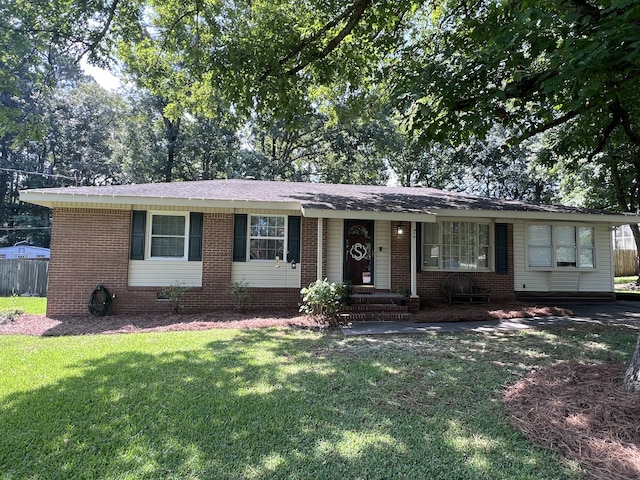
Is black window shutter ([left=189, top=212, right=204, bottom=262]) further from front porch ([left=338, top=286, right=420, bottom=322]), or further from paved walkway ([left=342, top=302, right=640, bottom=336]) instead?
paved walkway ([left=342, top=302, right=640, bottom=336])

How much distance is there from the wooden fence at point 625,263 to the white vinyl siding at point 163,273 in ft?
88.3

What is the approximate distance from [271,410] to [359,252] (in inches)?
280

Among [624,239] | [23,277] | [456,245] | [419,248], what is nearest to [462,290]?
[456,245]

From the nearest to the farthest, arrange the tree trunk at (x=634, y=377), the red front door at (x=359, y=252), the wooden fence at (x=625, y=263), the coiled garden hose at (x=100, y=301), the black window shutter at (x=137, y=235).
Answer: the tree trunk at (x=634, y=377), the coiled garden hose at (x=100, y=301), the black window shutter at (x=137, y=235), the red front door at (x=359, y=252), the wooden fence at (x=625, y=263)

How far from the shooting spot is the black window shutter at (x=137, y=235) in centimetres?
904

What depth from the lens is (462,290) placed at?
33.0ft

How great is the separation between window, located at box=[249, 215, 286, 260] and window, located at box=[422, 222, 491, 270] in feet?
14.0

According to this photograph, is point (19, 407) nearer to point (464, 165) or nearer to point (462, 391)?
point (462, 391)

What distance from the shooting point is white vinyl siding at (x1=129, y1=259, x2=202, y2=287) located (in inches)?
357

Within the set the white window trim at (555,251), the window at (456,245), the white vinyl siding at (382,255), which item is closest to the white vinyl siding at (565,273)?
the white window trim at (555,251)

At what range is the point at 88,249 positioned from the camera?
29.0 feet

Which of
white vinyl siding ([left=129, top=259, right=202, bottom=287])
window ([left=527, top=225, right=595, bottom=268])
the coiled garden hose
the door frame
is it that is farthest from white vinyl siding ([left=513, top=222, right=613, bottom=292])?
the coiled garden hose

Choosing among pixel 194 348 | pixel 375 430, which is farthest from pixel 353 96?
pixel 375 430

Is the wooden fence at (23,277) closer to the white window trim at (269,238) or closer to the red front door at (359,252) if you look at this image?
the white window trim at (269,238)
